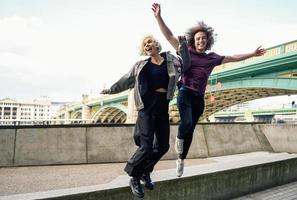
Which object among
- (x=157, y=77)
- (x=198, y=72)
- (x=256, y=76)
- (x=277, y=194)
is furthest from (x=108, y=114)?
(x=157, y=77)

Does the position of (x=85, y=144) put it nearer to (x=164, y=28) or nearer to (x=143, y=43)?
(x=143, y=43)

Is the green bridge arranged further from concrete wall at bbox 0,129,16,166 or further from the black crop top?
the black crop top

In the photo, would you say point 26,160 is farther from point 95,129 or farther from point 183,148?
point 183,148

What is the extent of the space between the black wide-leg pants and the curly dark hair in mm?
1111

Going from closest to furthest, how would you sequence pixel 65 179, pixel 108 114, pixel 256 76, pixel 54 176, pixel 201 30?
pixel 201 30, pixel 65 179, pixel 54 176, pixel 256 76, pixel 108 114

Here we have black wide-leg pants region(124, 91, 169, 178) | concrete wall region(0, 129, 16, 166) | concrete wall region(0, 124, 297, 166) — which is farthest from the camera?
concrete wall region(0, 124, 297, 166)

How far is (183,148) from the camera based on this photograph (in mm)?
3490

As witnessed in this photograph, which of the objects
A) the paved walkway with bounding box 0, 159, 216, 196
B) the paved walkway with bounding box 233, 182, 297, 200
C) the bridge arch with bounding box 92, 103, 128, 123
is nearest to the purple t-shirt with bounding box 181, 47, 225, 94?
the paved walkway with bounding box 233, 182, 297, 200

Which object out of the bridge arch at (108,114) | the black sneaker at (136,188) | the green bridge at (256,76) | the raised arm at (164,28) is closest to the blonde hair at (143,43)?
the raised arm at (164,28)

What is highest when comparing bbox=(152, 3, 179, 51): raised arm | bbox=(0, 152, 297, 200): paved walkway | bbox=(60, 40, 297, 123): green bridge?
bbox=(60, 40, 297, 123): green bridge

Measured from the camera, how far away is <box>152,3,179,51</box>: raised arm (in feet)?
10.3

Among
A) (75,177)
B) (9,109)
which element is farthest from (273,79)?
(9,109)

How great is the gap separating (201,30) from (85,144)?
474 cm

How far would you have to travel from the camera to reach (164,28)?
3209 mm
